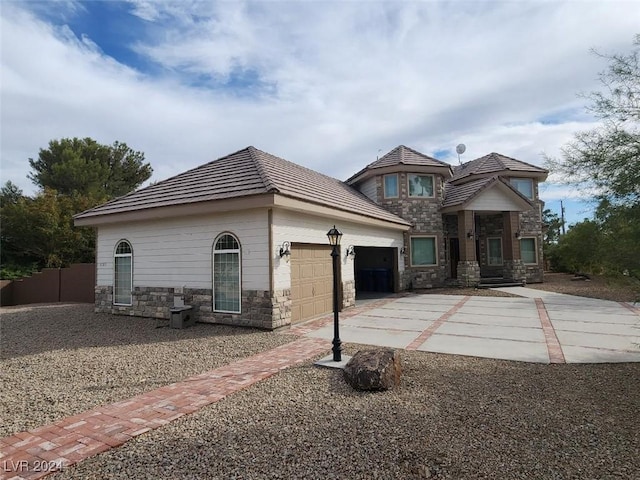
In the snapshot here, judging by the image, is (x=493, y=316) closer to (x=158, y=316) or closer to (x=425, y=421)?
(x=425, y=421)

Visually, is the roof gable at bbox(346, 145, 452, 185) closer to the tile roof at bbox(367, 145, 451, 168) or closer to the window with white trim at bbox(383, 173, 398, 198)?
the tile roof at bbox(367, 145, 451, 168)

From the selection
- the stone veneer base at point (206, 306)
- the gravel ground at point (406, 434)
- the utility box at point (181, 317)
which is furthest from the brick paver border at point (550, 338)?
the utility box at point (181, 317)

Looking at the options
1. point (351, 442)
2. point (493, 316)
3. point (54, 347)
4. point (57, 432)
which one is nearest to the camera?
point (351, 442)

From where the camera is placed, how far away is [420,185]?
18172 millimetres

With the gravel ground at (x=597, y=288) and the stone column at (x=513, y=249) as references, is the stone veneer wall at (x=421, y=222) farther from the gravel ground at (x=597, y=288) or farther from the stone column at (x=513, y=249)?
the gravel ground at (x=597, y=288)

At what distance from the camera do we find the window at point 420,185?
59.0ft

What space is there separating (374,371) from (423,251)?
13.8 meters

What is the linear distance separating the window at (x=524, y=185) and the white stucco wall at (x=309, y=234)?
34.2ft

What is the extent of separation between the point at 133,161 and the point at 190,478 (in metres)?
28.2

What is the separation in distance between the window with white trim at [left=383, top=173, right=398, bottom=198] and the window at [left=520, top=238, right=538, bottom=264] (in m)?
7.90

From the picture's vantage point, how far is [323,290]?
35.7 feet

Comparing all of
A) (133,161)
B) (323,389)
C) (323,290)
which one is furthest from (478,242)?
(133,161)

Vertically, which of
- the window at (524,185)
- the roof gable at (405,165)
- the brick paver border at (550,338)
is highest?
the roof gable at (405,165)

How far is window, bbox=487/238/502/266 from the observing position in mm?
20141
